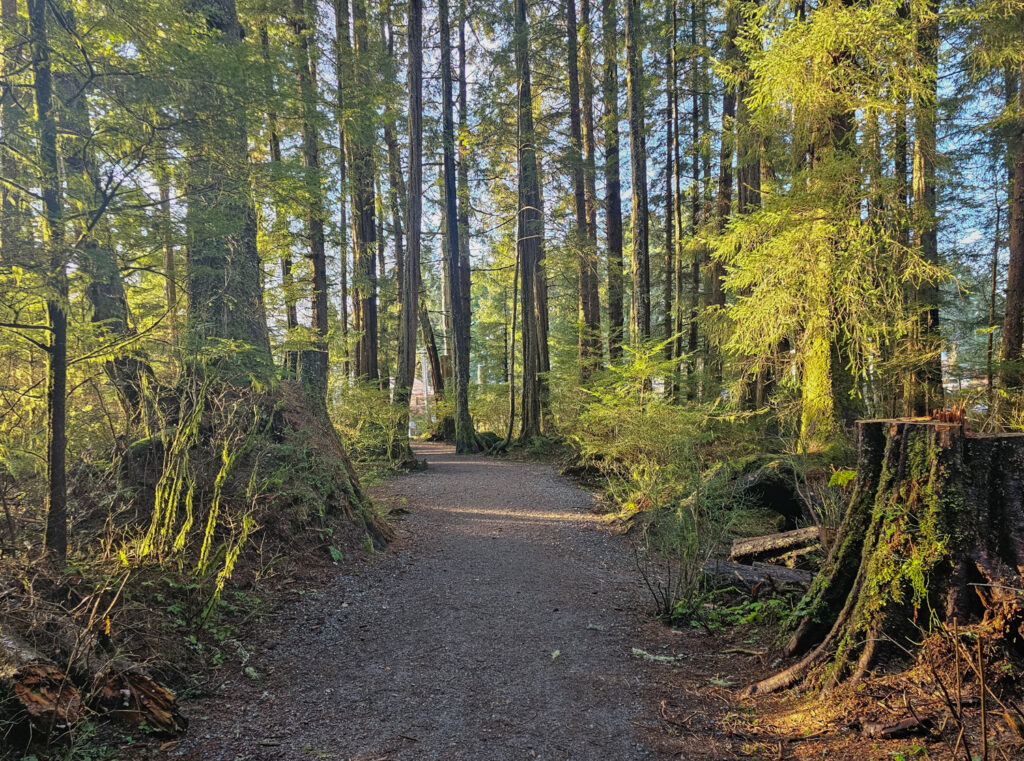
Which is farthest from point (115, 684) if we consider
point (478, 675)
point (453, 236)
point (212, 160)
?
point (453, 236)

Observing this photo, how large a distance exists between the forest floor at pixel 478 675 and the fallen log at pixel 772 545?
1.22 m

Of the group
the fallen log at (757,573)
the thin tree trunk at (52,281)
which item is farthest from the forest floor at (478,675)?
the thin tree trunk at (52,281)

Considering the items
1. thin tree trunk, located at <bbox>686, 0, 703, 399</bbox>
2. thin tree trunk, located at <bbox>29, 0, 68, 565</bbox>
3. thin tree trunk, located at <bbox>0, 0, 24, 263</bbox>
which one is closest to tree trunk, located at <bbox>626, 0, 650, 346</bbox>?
thin tree trunk, located at <bbox>686, 0, 703, 399</bbox>

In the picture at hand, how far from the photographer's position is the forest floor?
8.23 ft

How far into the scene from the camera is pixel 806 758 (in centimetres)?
218

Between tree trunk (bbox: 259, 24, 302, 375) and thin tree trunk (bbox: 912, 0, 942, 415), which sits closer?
thin tree trunk (bbox: 912, 0, 942, 415)

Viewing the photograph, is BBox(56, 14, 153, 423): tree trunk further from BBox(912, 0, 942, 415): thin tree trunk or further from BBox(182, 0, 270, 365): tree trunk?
BBox(912, 0, 942, 415): thin tree trunk

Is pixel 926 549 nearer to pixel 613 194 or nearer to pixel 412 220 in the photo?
pixel 412 220

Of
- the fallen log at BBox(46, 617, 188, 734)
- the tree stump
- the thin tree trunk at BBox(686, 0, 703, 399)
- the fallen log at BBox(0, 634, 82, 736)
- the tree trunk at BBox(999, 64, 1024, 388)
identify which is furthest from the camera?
the thin tree trunk at BBox(686, 0, 703, 399)

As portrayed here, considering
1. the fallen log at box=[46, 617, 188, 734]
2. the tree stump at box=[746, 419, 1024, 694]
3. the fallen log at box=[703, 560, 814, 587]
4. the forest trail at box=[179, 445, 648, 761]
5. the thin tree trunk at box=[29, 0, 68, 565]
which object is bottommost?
the forest trail at box=[179, 445, 648, 761]

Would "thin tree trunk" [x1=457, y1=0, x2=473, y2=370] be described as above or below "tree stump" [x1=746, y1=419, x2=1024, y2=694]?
above

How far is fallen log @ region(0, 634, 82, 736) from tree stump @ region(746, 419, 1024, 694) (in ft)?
11.2

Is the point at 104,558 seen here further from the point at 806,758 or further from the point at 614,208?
the point at 614,208

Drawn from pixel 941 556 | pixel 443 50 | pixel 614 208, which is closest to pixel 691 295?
pixel 614 208
